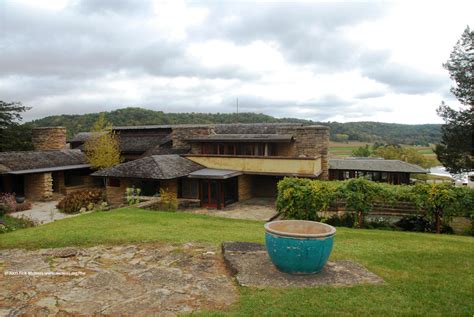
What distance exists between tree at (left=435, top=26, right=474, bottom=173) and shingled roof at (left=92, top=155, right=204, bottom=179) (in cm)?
2450

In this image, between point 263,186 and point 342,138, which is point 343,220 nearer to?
point 263,186

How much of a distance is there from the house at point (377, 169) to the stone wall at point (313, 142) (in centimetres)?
750

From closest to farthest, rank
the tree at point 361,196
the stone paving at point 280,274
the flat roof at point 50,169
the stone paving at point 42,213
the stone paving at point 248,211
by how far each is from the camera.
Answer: the stone paving at point 280,274 → the tree at point 361,196 → the stone paving at point 42,213 → the stone paving at point 248,211 → the flat roof at point 50,169

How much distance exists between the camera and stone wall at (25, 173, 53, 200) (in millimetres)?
23016

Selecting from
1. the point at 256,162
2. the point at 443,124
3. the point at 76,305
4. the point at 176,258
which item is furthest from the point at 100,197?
the point at 443,124

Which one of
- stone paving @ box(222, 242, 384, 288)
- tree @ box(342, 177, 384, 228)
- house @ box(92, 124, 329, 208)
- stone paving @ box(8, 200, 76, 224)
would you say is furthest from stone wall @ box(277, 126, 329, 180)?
stone paving @ box(222, 242, 384, 288)

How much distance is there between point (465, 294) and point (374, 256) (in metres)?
2.43

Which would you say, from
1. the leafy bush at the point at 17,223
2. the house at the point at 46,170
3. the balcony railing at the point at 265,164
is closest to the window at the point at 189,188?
the balcony railing at the point at 265,164

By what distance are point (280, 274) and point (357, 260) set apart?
2223mm

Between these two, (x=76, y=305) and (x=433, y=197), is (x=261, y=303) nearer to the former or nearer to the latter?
(x=76, y=305)

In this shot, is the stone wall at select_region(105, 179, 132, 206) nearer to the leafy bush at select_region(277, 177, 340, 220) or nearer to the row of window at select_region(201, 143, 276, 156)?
the row of window at select_region(201, 143, 276, 156)

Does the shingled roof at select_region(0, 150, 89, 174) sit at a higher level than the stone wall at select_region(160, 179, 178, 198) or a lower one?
higher

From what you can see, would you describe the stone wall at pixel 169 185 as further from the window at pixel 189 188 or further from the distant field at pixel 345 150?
the distant field at pixel 345 150

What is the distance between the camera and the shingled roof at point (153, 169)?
20531mm
